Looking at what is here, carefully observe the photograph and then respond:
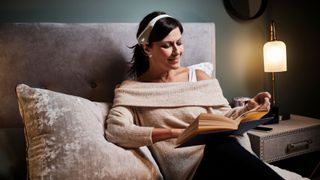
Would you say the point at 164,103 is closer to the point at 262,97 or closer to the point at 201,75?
the point at 201,75

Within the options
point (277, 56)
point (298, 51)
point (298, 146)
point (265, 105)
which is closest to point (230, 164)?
point (265, 105)

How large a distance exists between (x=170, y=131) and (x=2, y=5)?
108 centimetres

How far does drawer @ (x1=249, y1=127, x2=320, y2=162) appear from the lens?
194 centimetres

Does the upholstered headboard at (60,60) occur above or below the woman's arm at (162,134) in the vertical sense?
above

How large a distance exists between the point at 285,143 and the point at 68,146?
4.32ft

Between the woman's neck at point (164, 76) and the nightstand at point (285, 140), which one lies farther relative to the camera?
the nightstand at point (285, 140)

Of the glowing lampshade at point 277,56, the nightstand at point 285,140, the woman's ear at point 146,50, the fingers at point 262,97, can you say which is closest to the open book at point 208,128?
the fingers at point 262,97

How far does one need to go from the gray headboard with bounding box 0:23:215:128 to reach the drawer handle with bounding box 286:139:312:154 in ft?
3.49

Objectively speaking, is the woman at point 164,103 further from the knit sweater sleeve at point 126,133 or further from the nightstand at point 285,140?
the nightstand at point 285,140

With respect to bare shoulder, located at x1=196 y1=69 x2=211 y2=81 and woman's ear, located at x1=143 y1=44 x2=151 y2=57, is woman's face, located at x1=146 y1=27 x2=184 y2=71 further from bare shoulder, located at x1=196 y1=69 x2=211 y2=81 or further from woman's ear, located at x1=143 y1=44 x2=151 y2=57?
bare shoulder, located at x1=196 y1=69 x2=211 y2=81

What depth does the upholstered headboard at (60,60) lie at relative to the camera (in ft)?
5.29

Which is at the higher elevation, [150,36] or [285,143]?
[150,36]

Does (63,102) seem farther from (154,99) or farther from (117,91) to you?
(154,99)

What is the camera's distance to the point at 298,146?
205cm
